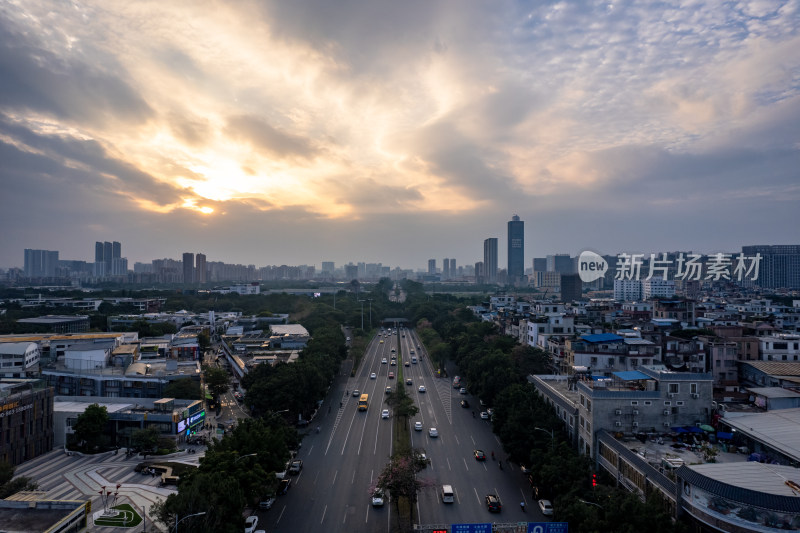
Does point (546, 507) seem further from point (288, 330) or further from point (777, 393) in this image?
point (288, 330)

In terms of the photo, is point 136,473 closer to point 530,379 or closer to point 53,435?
point 53,435

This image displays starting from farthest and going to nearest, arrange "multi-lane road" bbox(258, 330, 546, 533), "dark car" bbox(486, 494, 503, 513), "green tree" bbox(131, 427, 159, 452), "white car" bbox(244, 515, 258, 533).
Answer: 1. "green tree" bbox(131, 427, 159, 452)
2. "dark car" bbox(486, 494, 503, 513)
3. "multi-lane road" bbox(258, 330, 546, 533)
4. "white car" bbox(244, 515, 258, 533)

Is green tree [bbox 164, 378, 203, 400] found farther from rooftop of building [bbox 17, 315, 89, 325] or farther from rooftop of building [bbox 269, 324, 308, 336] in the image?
rooftop of building [bbox 17, 315, 89, 325]

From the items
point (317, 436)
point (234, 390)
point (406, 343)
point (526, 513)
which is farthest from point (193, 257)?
point (526, 513)

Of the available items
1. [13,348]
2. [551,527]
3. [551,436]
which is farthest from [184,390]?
[551,527]

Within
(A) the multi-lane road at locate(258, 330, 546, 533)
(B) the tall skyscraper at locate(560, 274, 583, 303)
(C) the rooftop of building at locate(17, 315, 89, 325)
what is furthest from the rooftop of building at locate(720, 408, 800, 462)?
(B) the tall skyscraper at locate(560, 274, 583, 303)
